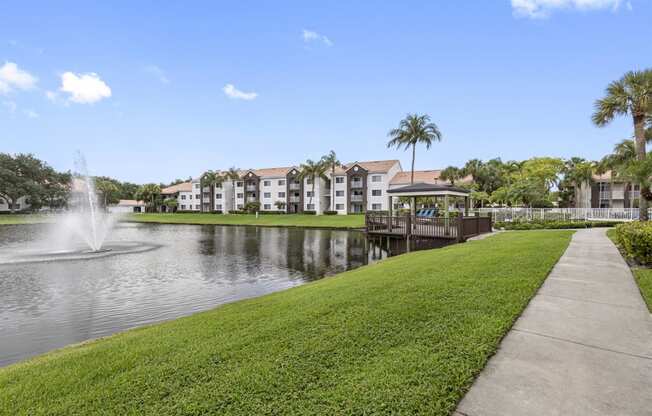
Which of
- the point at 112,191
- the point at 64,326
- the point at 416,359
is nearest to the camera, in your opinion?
the point at 416,359

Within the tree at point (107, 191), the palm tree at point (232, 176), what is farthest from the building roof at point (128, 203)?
the palm tree at point (232, 176)

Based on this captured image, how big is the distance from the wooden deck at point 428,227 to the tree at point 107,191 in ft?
273

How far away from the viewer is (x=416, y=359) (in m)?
3.58

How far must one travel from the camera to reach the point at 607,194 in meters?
45.1

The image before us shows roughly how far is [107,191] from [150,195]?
10959 mm

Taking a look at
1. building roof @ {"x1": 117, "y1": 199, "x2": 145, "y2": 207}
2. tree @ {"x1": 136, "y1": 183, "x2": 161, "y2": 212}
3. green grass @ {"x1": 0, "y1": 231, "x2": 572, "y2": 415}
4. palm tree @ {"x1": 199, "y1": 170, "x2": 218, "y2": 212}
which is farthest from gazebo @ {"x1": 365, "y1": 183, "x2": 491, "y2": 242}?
building roof @ {"x1": 117, "y1": 199, "x2": 145, "y2": 207}

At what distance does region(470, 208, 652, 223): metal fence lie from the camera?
25438mm

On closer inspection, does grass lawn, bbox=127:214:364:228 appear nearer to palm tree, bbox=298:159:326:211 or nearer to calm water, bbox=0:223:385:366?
palm tree, bbox=298:159:326:211

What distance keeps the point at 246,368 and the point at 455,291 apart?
4077 millimetres

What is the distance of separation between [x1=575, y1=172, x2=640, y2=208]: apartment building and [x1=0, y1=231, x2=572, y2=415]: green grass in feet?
170

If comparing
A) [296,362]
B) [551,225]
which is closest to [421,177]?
[551,225]

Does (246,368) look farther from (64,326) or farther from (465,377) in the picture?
(64,326)

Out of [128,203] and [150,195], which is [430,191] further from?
[128,203]

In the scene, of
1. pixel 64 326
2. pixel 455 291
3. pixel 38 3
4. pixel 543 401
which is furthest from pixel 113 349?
pixel 38 3
